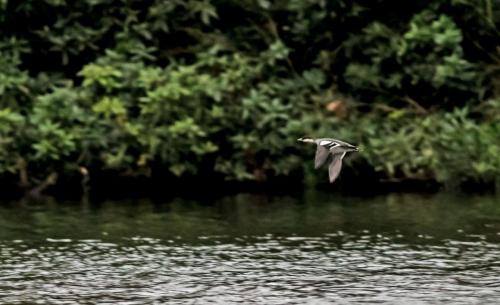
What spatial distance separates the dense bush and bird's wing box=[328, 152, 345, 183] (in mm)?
5328

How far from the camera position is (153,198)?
23188 mm

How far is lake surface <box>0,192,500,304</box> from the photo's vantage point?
15148 millimetres

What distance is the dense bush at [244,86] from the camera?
23219 mm

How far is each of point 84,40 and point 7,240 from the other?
22.0 feet

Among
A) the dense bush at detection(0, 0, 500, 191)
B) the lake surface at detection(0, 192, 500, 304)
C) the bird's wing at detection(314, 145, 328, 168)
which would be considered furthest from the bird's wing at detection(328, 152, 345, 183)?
the dense bush at detection(0, 0, 500, 191)

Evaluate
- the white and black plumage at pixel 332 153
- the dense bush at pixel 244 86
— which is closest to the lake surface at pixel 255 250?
the dense bush at pixel 244 86

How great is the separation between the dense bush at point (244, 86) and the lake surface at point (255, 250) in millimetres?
1033

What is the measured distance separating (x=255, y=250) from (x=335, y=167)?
1574mm

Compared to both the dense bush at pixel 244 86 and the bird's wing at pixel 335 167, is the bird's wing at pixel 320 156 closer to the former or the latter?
the bird's wing at pixel 335 167

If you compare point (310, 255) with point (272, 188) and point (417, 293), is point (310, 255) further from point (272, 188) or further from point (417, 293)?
point (272, 188)

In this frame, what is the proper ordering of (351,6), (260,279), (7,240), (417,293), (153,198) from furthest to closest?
(351,6) → (153,198) → (7,240) → (260,279) → (417,293)

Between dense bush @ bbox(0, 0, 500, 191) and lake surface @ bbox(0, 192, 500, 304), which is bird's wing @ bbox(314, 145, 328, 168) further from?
dense bush @ bbox(0, 0, 500, 191)

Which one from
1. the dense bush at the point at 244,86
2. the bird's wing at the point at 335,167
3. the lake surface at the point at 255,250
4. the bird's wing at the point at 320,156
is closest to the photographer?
the lake surface at the point at 255,250

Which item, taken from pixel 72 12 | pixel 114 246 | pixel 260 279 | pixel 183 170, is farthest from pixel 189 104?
pixel 260 279
